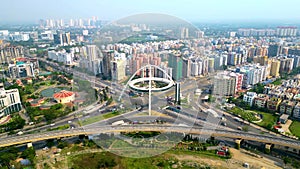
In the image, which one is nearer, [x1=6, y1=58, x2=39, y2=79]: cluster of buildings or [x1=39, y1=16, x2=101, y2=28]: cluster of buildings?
[x1=6, y1=58, x2=39, y2=79]: cluster of buildings

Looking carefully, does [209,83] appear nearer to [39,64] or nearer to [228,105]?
[228,105]

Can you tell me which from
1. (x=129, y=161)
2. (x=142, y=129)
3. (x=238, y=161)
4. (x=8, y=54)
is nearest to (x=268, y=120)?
(x=238, y=161)

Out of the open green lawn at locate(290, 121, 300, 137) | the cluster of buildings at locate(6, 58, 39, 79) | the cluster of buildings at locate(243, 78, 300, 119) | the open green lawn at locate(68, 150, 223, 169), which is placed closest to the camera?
the open green lawn at locate(68, 150, 223, 169)

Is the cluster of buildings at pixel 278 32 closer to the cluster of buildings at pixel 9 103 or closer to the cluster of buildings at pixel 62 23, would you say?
the cluster of buildings at pixel 62 23

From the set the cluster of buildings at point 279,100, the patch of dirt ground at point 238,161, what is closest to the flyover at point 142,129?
the patch of dirt ground at point 238,161

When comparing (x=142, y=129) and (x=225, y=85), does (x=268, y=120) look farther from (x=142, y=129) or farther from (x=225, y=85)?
(x=142, y=129)

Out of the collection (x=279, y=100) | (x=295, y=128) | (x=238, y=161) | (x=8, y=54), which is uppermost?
(x=8, y=54)

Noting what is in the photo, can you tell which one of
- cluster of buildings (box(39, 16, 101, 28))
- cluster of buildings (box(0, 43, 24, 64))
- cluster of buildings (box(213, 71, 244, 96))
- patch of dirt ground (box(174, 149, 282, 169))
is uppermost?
cluster of buildings (box(39, 16, 101, 28))

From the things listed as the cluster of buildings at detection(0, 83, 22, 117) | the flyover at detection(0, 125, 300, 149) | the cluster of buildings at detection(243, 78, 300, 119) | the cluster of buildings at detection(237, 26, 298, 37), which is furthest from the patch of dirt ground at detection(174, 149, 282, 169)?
the cluster of buildings at detection(237, 26, 298, 37)

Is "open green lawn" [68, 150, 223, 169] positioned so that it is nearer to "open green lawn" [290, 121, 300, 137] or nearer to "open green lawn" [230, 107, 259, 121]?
"open green lawn" [230, 107, 259, 121]
